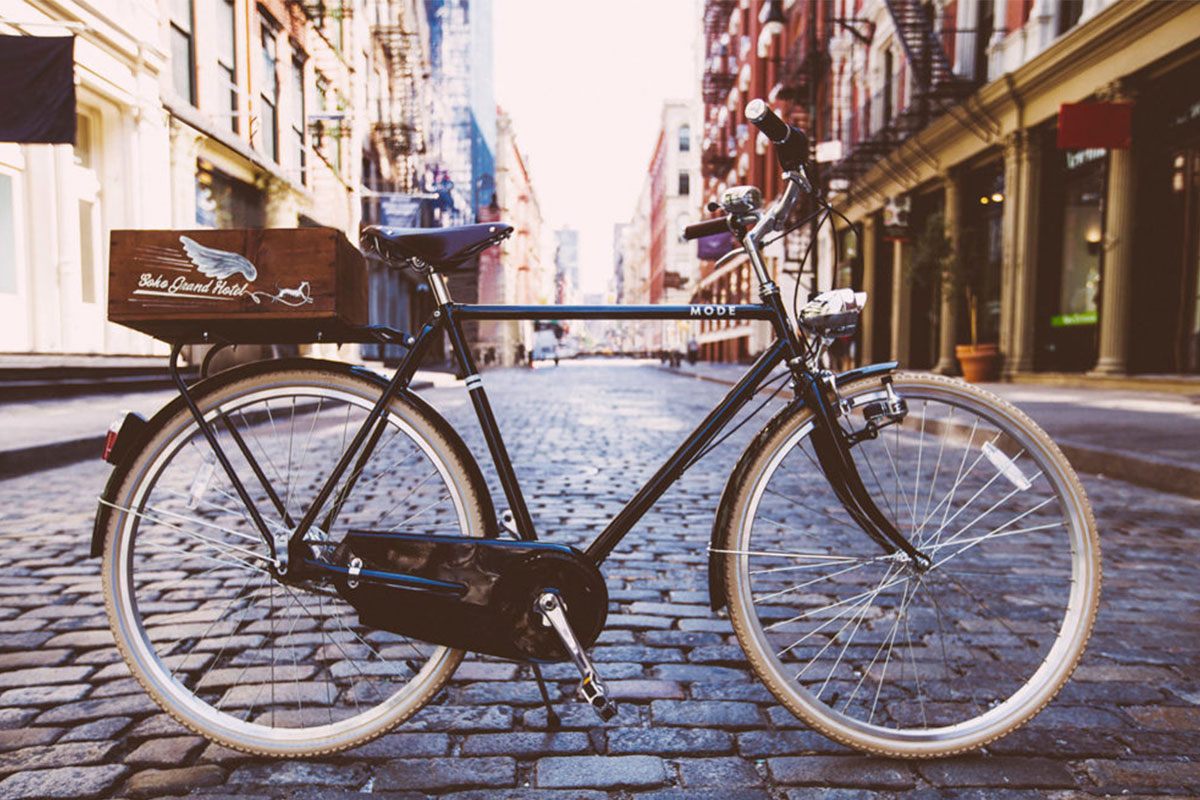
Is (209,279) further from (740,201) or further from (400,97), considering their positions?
(400,97)

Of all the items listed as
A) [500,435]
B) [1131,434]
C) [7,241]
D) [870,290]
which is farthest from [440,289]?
[870,290]

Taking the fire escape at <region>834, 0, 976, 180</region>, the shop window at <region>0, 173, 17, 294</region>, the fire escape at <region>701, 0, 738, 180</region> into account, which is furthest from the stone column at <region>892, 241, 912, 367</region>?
the fire escape at <region>701, 0, 738, 180</region>

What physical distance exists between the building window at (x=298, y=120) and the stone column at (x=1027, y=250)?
1593 centimetres

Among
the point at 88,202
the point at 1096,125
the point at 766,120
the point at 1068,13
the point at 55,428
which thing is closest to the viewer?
the point at 766,120

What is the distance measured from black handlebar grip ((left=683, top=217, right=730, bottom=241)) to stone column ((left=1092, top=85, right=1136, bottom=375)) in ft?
47.0

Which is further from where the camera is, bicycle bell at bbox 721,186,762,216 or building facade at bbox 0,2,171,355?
building facade at bbox 0,2,171,355

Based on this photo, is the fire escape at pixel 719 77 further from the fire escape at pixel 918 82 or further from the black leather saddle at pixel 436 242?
the black leather saddle at pixel 436 242

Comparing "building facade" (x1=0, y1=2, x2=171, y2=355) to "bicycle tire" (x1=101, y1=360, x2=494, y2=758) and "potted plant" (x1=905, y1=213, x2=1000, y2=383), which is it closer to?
"bicycle tire" (x1=101, y1=360, x2=494, y2=758)

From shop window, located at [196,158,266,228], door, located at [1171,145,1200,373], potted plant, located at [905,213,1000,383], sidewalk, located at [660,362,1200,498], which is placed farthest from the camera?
potted plant, located at [905,213,1000,383]

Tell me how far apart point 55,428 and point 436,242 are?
295 inches

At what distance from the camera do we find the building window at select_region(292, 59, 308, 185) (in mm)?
20484

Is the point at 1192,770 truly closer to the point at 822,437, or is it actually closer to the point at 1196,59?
the point at 822,437

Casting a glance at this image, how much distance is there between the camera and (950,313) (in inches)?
750

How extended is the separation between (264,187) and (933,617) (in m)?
18.1
